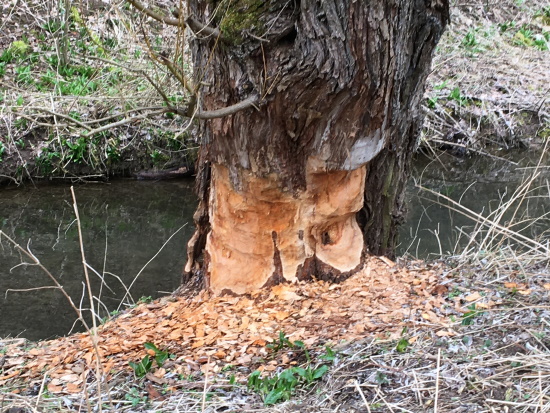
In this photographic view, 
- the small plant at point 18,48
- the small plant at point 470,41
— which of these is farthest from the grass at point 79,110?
the small plant at point 470,41

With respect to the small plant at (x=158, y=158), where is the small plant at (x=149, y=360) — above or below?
below

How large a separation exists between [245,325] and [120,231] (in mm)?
3093

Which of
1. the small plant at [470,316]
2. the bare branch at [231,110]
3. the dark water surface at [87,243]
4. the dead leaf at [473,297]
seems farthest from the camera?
the dark water surface at [87,243]

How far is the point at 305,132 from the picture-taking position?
2369mm

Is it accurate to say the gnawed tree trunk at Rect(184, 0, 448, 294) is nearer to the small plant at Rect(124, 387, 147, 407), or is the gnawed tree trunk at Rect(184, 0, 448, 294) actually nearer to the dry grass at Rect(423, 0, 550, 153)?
the small plant at Rect(124, 387, 147, 407)

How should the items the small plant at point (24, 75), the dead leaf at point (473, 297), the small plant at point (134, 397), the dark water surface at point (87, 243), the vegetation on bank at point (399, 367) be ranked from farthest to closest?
the small plant at point (24, 75), the dark water surface at point (87, 243), the dead leaf at point (473, 297), the small plant at point (134, 397), the vegetation on bank at point (399, 367)

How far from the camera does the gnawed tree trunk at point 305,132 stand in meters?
2.11

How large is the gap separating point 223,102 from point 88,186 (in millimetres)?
4083

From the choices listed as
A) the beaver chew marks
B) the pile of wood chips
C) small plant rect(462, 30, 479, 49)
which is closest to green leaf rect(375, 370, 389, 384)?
the pile of wood chips

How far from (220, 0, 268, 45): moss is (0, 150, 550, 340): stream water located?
6.98ft

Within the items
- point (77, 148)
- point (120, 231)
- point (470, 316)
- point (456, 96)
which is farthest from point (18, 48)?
point (470, 316)

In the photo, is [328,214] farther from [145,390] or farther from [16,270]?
[16,270]

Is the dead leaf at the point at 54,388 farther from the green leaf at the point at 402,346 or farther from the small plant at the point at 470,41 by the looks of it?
the small plant at the point at 470,41

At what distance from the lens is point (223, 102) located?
2332 millimetres
